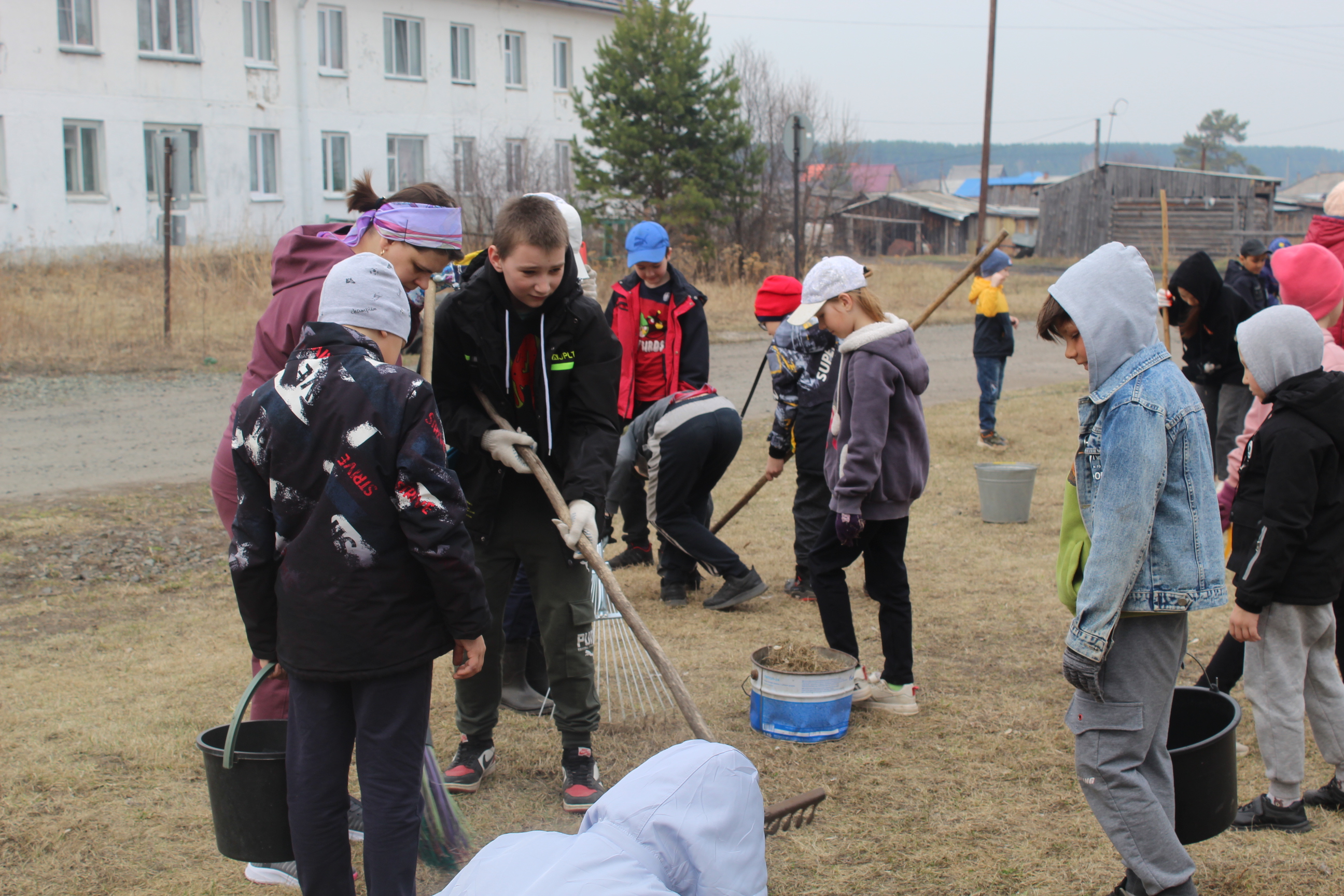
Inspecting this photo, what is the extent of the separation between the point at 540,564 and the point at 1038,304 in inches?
846

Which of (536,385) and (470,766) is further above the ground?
(536,385)

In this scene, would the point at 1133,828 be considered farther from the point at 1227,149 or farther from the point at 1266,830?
the point at 1227,149

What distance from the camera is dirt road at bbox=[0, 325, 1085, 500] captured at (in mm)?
8438

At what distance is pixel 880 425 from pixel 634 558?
2811mm

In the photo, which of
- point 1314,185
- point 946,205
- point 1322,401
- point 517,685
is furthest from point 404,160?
point 1314,185

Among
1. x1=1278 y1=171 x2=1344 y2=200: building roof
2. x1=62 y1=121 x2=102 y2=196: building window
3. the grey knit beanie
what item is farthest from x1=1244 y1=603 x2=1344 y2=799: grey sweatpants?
x1=1278 y1=171 x2=1344 y2=200: building roof

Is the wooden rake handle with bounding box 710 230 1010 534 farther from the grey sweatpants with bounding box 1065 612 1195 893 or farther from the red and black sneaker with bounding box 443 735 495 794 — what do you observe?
the grey sweatpants with bounding box 1065 612 1195 893

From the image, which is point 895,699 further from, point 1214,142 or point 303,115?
point 1214,142

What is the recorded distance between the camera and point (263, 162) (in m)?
27.0

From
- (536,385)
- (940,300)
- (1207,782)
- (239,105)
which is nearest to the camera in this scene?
(1207,782)

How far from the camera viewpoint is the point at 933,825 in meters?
3.50

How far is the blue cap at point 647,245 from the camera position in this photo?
6.06 meters

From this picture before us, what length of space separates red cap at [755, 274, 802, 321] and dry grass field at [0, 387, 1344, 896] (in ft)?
5.09

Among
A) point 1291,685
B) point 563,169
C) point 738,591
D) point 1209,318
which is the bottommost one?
point 738,591
